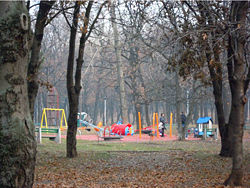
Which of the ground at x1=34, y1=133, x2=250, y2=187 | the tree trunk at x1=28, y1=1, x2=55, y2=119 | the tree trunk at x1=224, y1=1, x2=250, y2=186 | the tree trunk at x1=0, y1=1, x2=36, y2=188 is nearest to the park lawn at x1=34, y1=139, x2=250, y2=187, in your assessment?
the ground at x1=34, y1=133, x2=250, y2=187

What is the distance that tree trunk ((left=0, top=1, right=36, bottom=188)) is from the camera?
6.04m

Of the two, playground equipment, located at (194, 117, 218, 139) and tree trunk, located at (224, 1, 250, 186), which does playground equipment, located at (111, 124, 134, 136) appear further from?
tree trunk, located at (224, 1, 250, 186)

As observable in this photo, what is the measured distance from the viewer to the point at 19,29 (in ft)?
20.6

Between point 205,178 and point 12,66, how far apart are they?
643cm

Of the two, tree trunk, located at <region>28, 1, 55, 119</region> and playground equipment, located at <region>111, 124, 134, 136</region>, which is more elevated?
tree trunk, located at <region>28, 1, 55, 119</region>

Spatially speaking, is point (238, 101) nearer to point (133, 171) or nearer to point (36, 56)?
point (133, 171)

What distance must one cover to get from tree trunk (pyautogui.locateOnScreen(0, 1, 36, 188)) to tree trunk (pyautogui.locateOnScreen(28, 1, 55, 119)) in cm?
562

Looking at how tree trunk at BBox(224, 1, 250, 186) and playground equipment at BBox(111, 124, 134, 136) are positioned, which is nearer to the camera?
tree trunk at BBox(224, 1, 250, 186)

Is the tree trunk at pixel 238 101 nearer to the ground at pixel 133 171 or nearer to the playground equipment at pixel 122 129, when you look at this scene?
the ground at pixel 133 171

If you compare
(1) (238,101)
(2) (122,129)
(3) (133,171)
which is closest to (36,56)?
(3) (133,171)

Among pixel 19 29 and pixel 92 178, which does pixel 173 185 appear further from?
pixel 19 29

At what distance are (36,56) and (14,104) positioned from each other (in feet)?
20.8

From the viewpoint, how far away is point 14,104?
623 cm

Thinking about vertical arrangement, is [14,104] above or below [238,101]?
below
